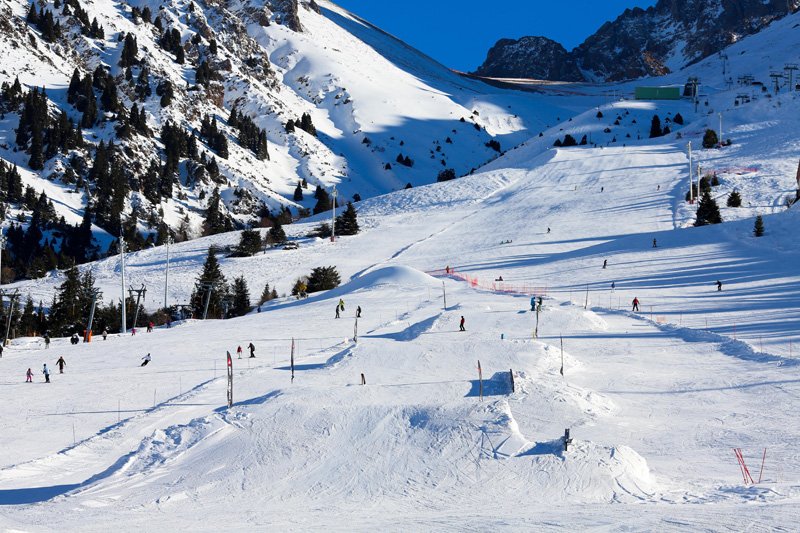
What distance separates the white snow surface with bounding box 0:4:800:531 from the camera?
16.6m

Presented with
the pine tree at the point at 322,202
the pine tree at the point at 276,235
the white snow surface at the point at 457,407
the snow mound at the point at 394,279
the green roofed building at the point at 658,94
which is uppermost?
the green roofed building at the point at 658,94

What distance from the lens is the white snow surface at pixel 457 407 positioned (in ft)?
54.4

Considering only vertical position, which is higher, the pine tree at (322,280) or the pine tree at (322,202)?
the pine tree at (322,202)

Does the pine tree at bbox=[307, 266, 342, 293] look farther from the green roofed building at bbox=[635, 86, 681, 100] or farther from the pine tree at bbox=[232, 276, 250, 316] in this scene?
the green roofed building at bbox=[635, 86, 681, 100]

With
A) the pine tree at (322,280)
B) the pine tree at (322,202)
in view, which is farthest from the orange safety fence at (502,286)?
the pine tree at (322,202)

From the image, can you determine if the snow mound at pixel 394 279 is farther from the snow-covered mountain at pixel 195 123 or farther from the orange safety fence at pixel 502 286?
the snow-covered mountain at pixel 195 123

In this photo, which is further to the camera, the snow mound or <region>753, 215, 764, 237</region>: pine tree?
<region>753, 215, 764, 237</region>: pine tree

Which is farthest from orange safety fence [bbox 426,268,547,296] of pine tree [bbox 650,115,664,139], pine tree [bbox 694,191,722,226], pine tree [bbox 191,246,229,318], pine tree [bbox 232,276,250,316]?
pine tree [bbox 650,115,664,139]

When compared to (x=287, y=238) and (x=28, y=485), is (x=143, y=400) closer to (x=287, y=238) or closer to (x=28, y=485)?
(x=28, y=485)

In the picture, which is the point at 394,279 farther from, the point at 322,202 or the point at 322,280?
the point at 322,202

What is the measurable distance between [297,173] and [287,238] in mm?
59712

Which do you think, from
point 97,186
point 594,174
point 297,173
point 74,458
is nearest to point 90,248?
point 97,186

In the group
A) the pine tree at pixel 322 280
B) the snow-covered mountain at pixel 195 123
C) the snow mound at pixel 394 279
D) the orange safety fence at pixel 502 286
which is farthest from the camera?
the snow-covered mountain at pixel 195 123

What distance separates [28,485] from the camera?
63.7 feet
